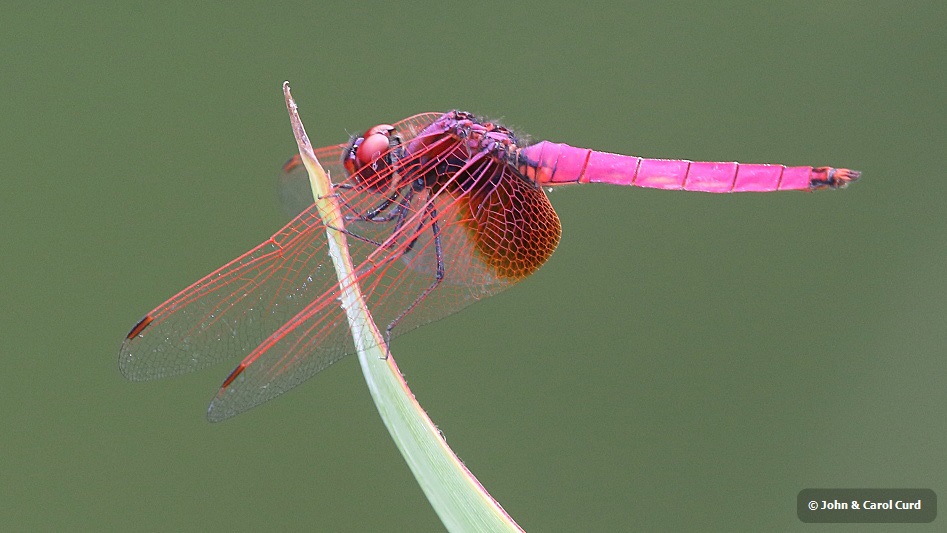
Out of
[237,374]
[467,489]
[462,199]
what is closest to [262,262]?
[237,374]

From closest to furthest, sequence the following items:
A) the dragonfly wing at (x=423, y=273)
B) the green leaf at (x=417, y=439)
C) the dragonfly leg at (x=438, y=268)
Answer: the green leaf at (x=417, y=439) → the dragonfly wing at (x=423, y=273) → the dragonfly leg at (x=438, y=268)

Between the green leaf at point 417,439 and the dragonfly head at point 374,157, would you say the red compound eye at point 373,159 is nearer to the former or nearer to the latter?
the dragonfly head at point 374,157

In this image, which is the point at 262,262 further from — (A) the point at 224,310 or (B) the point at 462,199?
(B) the point at 462,199

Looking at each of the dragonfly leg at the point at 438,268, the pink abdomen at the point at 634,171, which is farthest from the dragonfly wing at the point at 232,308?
the pink abdomen at the point at 634,171

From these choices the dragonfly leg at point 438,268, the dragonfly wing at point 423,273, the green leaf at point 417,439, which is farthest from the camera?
the dragonfly leg at point 438,268

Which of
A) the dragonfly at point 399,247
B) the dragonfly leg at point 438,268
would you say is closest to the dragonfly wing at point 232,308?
the dragonfly at point 399,247

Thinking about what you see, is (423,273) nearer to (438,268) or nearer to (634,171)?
(438,268)

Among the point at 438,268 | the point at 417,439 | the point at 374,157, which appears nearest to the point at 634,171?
the point at 438,268

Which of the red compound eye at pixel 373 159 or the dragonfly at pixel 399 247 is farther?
the red compound eye at pixel 373 159

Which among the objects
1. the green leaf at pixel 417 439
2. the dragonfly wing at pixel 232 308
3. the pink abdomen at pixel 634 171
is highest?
the pink abdomen at pixel 634 171

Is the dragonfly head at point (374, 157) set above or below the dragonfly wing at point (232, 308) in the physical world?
above
